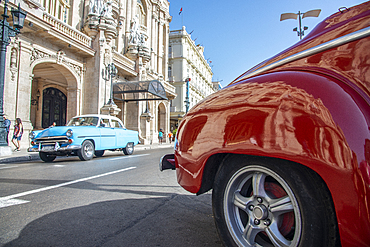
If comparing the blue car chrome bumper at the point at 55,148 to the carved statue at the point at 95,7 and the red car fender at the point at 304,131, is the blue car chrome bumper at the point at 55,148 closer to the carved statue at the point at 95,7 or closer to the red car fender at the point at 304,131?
the red car fender at the point at 304,131

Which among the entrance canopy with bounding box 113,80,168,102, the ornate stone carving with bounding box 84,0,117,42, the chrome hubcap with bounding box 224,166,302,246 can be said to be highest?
the ornate stone carving with bounding box 84,0,117,42

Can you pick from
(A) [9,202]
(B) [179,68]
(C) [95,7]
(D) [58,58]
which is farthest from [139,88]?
(B) [179,68]

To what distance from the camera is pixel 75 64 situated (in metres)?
16.9

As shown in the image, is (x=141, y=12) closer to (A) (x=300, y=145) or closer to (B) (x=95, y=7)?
(B) (x=95, y=7)

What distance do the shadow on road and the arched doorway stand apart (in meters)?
20.0

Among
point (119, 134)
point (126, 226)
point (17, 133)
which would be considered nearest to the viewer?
point (126, 226)

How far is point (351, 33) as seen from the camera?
1.35 metres

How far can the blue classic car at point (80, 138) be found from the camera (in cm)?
793

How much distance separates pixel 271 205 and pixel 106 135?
8.89 m

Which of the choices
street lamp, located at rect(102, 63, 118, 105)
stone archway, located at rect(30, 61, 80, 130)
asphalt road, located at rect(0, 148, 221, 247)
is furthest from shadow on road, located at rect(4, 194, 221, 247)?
street lamp, located at rect(102, 63, 118, 105)

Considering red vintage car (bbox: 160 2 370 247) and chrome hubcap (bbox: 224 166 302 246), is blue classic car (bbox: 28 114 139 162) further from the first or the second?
chrome hubcap (bbox: 224 166 302 246)

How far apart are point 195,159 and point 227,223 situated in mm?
537

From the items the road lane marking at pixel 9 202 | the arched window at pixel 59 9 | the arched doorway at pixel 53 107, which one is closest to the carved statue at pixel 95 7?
the arched window at pixel 59 9

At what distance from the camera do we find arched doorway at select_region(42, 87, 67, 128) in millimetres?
19969
